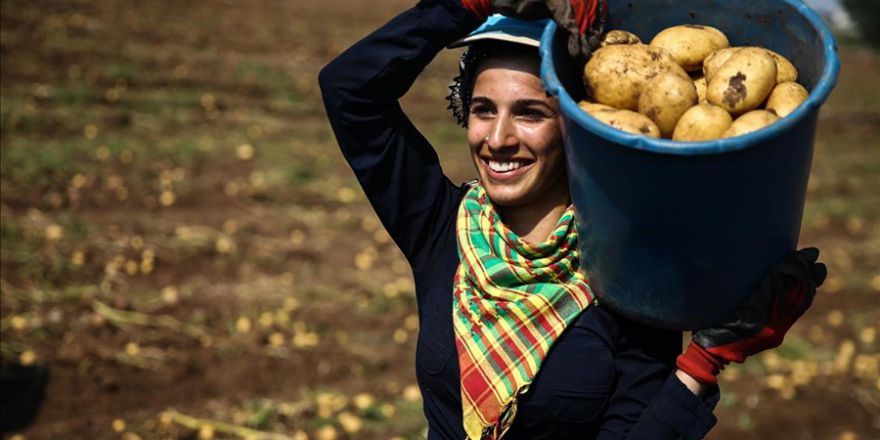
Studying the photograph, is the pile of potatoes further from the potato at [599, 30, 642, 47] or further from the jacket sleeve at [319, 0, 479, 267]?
the jacket sleeve at [319, 0, 479, 267]

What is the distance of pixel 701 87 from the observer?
1.61 meters

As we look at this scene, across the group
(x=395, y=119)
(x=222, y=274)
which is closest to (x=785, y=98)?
(x=395, y=119)

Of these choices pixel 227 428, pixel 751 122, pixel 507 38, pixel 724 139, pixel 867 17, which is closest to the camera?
pixel 724 139

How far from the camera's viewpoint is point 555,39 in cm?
156

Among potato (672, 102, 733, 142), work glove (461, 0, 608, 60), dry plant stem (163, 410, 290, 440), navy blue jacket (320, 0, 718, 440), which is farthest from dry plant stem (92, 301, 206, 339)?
potato (672, 102, 733, 142)

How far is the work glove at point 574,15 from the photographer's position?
5.05 ft

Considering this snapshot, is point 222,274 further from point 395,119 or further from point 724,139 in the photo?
point 724,139

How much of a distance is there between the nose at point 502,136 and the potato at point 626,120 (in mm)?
333

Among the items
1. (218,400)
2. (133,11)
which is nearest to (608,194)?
(218,400)

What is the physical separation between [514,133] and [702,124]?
0.50m

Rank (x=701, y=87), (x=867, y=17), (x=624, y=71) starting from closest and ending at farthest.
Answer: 1. (x=624, y=71)
2. (x=701, y=87)
3. (x=867, y=17)

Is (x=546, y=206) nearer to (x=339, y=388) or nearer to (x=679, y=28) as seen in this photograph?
(x=679, y=28)

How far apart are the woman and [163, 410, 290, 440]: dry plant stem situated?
229cm

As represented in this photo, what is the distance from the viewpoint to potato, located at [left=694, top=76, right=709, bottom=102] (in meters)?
1.57
